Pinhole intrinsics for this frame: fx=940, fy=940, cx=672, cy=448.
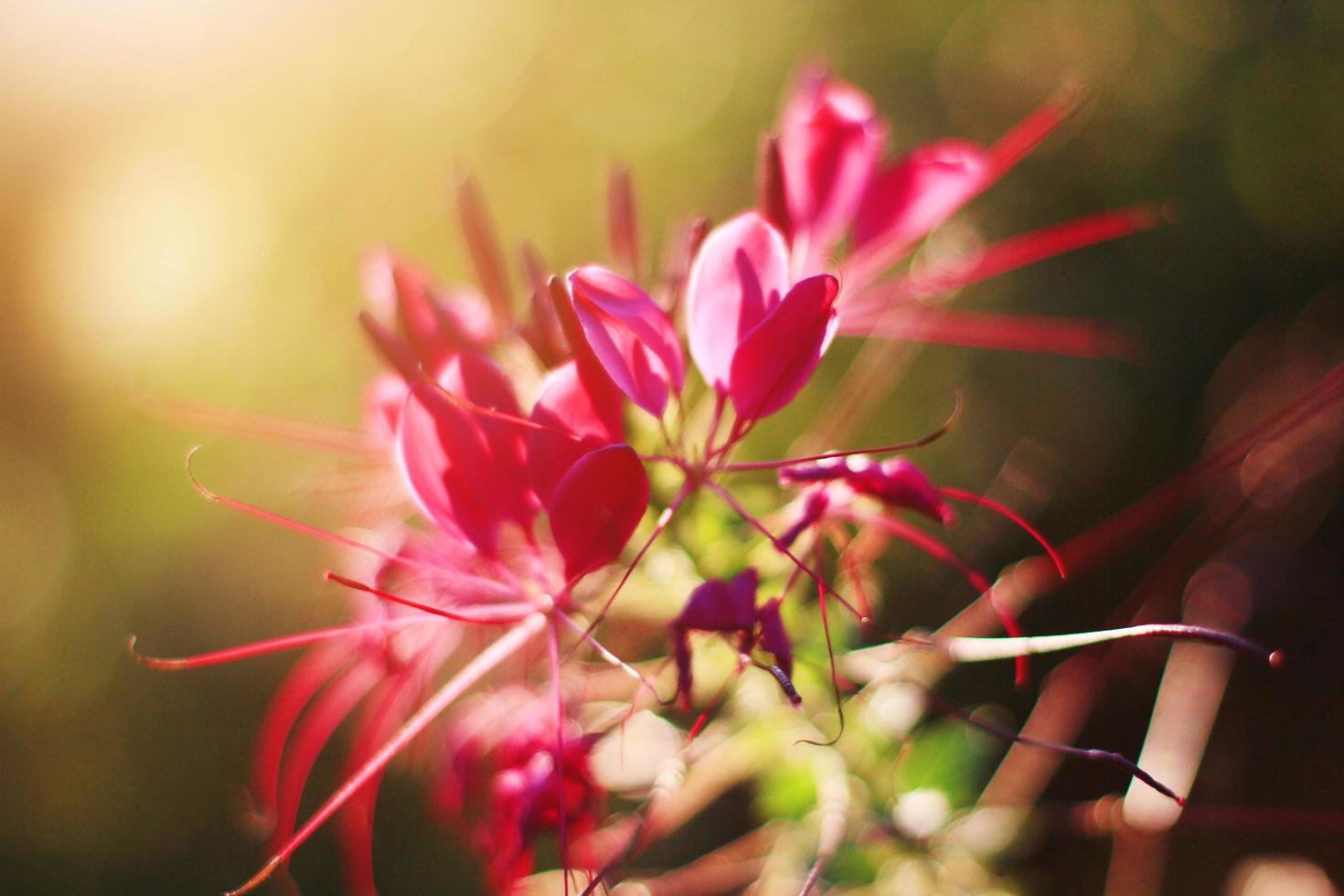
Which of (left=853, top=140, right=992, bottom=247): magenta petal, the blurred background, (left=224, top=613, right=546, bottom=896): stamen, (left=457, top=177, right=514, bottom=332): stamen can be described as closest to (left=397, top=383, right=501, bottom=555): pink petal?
(left=224, top=613, right=546, bottom=896): stamen

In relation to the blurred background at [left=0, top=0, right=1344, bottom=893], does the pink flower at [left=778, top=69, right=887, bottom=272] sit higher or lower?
higher

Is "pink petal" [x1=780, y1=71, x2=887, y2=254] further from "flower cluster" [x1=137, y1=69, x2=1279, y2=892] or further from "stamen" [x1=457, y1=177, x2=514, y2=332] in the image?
"stamen" [x1=457, y1=177, x2=514, y2=332]

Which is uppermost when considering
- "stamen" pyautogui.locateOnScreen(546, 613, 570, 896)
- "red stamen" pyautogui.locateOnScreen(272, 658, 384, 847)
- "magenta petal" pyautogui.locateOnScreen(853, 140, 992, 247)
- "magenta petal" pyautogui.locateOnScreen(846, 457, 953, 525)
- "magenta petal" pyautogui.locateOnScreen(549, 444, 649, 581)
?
"magenta petal" pyautogui.locateOnScreen(853, 140, 992, 247)

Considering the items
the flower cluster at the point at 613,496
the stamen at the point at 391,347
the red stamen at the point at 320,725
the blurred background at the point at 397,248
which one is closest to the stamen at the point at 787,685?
the flower cluster at the point at 613,496

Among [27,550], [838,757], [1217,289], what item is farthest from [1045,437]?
[27,550]

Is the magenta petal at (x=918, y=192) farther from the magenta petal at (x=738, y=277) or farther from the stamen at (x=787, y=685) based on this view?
the stamen at (x=787, y=685)

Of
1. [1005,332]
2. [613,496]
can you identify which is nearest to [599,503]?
[613,496]
